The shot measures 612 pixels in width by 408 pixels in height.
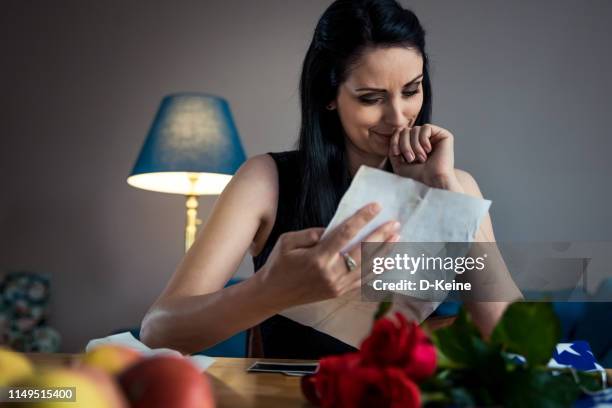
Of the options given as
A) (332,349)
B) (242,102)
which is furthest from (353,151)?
(242,102)

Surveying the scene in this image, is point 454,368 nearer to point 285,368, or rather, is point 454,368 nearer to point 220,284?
point 285,368

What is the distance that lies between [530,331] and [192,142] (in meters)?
1.76

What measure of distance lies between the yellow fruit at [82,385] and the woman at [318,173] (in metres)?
0.52

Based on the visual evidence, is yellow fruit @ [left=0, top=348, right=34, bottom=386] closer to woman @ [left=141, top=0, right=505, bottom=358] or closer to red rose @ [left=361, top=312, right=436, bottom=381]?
red rose @ [left=361, top=312, right=436, bottom=381]

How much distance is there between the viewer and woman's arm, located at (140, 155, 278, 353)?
898 mm

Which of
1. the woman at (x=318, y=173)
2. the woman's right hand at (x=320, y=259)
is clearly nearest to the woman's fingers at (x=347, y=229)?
the woman's right hand at (x=320, y=259)

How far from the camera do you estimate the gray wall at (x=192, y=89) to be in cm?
252

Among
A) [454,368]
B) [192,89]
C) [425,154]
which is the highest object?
[192,89]

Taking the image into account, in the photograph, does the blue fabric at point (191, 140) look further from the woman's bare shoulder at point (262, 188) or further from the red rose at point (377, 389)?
the red rose at point (377, 389)

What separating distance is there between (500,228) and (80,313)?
6.84 feet

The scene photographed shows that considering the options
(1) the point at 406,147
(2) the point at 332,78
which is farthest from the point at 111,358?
(2) the point at 332,78

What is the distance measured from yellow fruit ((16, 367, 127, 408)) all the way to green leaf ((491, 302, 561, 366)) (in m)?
0.26

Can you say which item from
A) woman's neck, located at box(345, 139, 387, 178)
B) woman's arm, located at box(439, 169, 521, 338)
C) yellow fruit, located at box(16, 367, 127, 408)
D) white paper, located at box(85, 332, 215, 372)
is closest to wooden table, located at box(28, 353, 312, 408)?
white paper, located at box(85, 332, 215, 372)

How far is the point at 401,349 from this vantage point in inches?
15.0
